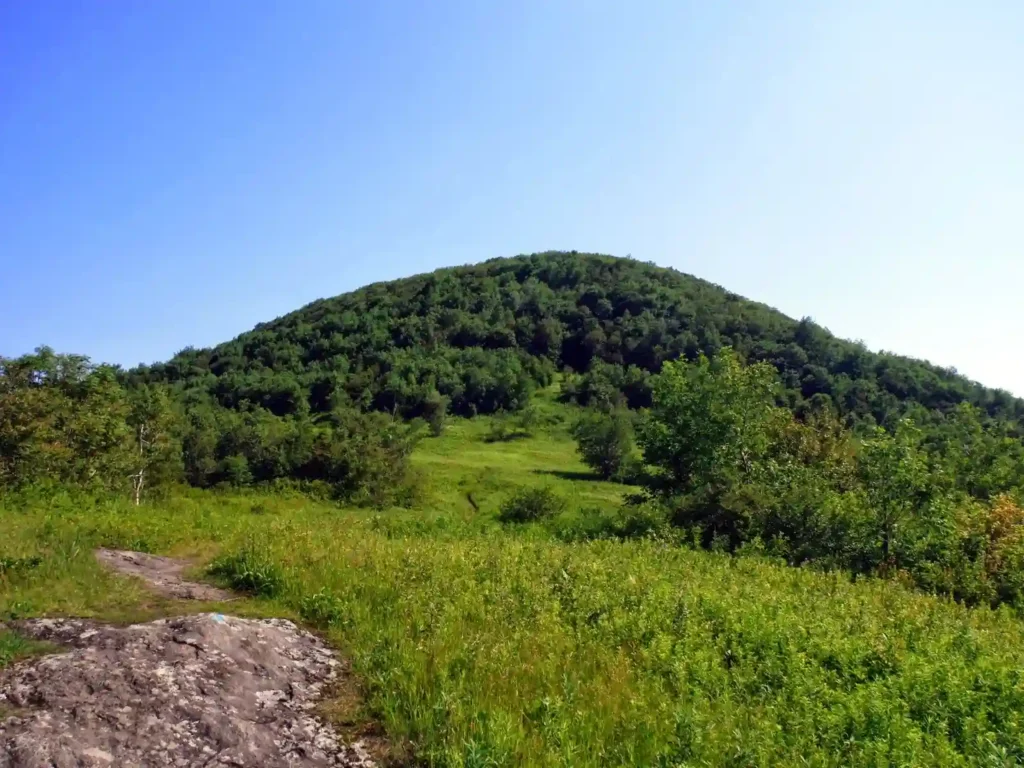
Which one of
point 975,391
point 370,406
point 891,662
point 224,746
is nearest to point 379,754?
point 224,746

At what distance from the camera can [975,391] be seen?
110m

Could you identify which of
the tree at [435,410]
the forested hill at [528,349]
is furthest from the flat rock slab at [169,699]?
the forested hill at [528,349]

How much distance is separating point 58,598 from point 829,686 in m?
8.50

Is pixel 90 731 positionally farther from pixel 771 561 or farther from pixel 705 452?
pixel 705 452

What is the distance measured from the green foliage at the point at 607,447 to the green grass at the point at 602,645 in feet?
219

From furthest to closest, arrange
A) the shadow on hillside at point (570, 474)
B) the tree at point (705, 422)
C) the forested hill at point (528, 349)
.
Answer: the forested hill at point (528, 349), the shadow on hillside at point (570, 474), the tree at point (705, 422)

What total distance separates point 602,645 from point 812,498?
1467cm

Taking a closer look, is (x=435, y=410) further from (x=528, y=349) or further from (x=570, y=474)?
(x=528, y=349)

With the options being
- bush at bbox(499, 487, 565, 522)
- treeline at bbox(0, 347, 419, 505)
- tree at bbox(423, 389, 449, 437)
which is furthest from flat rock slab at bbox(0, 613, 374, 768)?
tree at bbox(423, 389, 449, 437)

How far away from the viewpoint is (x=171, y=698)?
6031 millimetres

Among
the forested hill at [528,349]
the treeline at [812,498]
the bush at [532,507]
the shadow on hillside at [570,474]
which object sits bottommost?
the shadow on hillside at [570,474]

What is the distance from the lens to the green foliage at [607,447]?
8112 centimetres

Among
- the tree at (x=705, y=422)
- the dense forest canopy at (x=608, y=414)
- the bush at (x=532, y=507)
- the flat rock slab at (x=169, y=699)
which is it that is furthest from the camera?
the bush at (x=532, y=507)

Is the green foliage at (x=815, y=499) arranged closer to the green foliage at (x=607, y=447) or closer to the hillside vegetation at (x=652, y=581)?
the hillside vegetation at (x=652, y=581)
